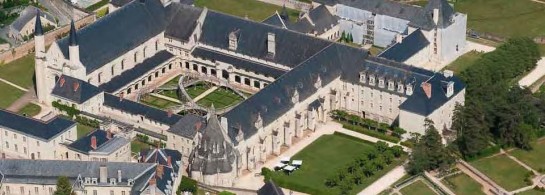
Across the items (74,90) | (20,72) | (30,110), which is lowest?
(30,110)

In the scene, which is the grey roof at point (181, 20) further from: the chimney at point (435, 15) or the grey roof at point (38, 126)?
the chimney at point (435, 15)

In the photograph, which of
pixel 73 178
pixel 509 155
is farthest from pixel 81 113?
pixel 509 155

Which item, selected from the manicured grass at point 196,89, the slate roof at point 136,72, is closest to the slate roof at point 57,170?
the slate roof at point 136,72

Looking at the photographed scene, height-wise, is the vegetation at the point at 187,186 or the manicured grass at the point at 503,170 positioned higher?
the manicured grass at the point at 503,170

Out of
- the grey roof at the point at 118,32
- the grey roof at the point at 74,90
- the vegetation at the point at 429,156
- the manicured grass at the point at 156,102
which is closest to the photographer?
the vegetation at the point at 429,156

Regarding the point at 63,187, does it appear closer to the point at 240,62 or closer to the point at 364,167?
the point at 364,167

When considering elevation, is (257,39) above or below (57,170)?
above

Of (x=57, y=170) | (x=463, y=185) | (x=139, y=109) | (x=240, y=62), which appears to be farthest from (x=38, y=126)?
(x=463, y=185)
